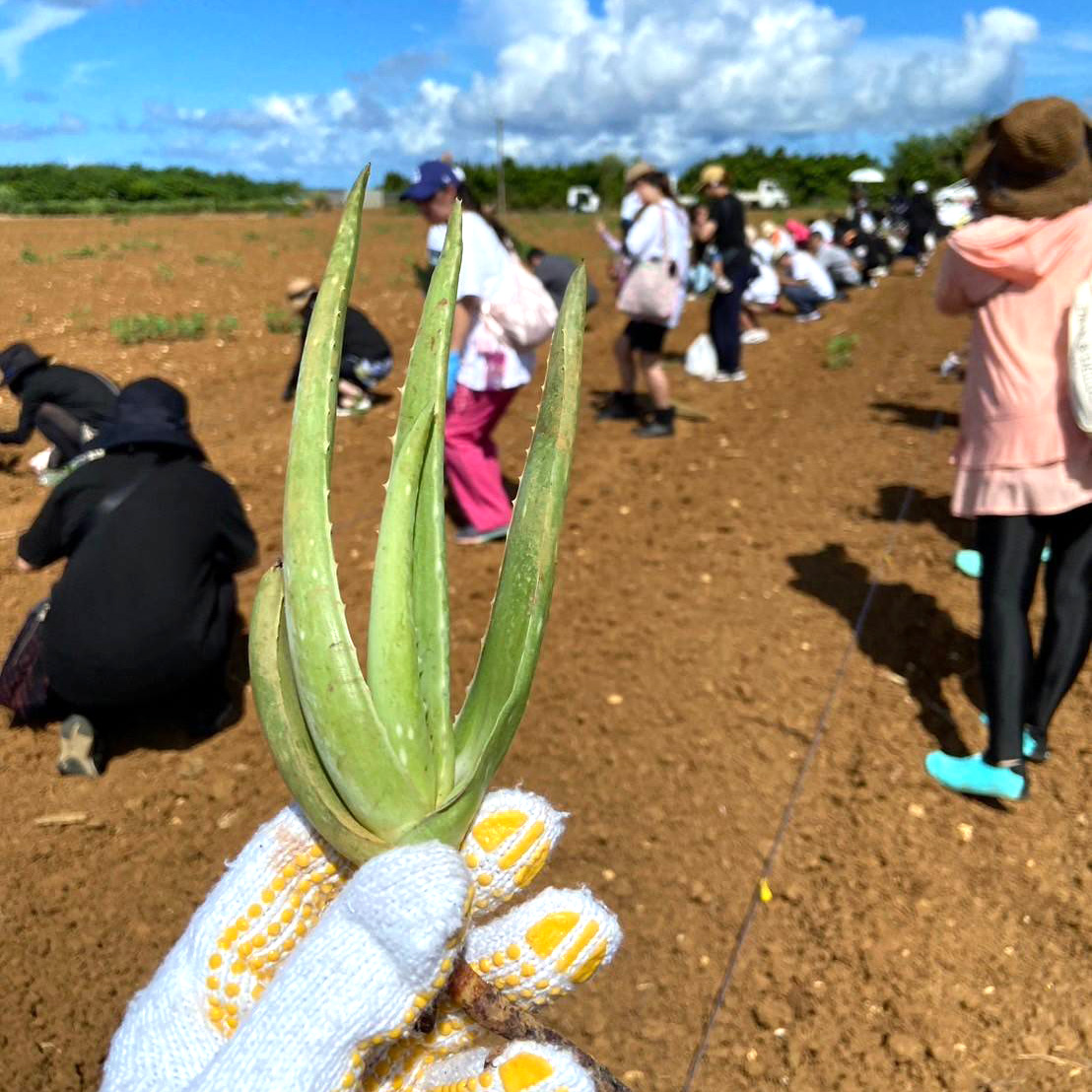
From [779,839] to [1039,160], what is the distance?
2.08 metres

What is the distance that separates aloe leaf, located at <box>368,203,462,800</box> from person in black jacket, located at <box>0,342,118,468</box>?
4.74 meters

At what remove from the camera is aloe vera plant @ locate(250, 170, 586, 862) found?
105 cm

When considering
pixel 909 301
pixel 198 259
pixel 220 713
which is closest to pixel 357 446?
pixel 220 713

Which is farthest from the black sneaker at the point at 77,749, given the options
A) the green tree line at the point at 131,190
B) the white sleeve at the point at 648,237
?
the green tree line at the point at 131,190

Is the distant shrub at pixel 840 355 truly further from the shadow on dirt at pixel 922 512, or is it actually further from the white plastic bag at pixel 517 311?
the white plastic bag at pixel 517 311

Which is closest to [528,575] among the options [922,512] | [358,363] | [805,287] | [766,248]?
[922,512]

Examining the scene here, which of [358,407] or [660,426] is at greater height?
[358,407]

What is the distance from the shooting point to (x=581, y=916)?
1327 mm

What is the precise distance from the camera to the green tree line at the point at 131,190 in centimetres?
3575

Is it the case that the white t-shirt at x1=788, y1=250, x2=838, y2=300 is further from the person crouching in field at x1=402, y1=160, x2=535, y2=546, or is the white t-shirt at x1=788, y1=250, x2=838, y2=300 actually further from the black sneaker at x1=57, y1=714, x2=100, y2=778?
the black sneaker at x1=57, y1=714, x2=100, y2=778

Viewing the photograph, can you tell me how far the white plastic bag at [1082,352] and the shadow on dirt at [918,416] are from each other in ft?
16.2

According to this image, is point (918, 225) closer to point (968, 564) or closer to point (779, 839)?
point (968, 564)

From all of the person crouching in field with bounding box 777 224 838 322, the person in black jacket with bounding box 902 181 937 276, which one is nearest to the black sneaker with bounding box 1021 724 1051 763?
the person crouching in field with bounding box 777 224 838 322

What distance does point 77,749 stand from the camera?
3312mm
